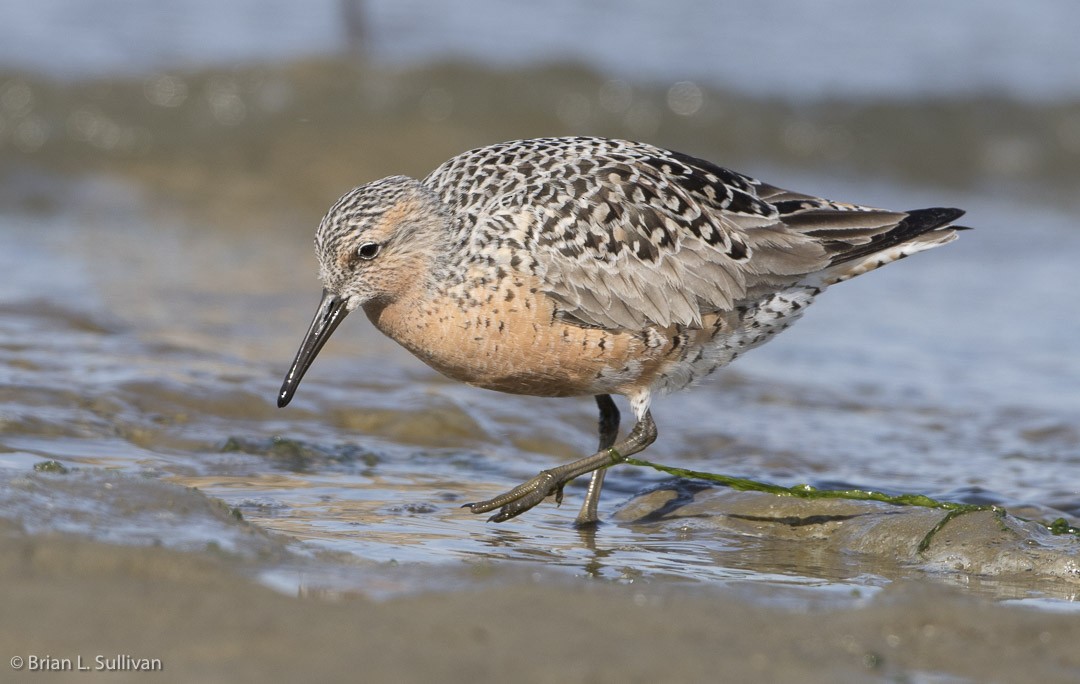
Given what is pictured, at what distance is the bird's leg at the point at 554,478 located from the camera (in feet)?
21.1

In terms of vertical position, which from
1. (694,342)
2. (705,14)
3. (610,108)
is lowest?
(694,342)

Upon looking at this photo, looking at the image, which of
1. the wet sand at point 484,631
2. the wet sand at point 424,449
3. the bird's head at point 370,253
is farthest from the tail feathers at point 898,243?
the wet sand at point 484,631

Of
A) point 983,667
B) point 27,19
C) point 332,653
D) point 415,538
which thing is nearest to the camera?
point 332,653

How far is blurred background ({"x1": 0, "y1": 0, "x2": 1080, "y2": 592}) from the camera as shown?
292 inches

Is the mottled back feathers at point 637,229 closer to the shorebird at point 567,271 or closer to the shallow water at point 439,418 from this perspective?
the shorebird at point 567,271

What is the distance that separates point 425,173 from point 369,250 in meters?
9.17

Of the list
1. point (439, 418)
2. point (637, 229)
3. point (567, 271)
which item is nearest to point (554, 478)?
point (567, 271)

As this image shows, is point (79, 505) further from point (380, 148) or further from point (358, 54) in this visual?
point (358, 54)

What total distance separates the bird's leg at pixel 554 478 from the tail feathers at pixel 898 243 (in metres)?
1.34

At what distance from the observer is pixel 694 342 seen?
694 centimetres

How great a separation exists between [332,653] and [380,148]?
12.6m

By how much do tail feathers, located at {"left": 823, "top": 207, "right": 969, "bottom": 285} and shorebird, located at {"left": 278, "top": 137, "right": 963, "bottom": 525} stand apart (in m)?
0.07

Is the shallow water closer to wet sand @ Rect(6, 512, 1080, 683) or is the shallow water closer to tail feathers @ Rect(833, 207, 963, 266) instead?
wet sand @ Rect(6, 512, 1080, 683)

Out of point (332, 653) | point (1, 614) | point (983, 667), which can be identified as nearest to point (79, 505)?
point (1, 614)
